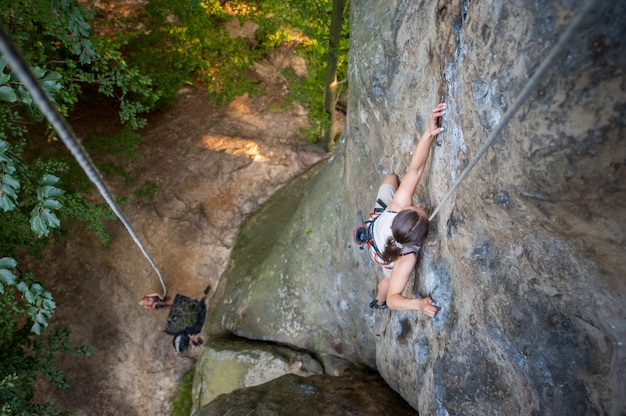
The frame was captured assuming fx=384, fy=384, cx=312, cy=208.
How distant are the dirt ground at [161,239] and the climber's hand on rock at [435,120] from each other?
659cm

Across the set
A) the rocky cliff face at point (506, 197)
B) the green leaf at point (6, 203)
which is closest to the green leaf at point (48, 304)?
the green leaf at point (6, 203)

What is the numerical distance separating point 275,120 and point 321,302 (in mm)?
5788

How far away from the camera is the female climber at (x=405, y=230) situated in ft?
10.8

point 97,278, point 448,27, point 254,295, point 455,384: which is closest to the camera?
point 448,27

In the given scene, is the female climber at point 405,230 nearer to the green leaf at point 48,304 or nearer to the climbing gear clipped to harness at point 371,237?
the climbing gear clipped to harness at point 371,237

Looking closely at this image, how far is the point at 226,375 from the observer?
7.13m

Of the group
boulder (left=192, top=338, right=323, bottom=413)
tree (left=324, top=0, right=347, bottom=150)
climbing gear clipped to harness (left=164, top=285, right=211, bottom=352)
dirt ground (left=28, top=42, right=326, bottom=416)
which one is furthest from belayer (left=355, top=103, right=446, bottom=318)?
dirt ground (left=28, top=42, right=326, bottom=416)

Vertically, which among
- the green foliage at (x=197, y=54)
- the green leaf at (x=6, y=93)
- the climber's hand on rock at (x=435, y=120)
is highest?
the green foliage at (x=197, y=54)

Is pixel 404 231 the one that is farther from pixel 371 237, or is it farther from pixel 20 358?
pixel 20 358

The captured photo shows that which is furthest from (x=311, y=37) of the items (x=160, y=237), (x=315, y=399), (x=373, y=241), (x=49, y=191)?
(x=315, y=399)

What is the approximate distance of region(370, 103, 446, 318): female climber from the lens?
3305 mm

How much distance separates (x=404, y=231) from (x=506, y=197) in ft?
3.29

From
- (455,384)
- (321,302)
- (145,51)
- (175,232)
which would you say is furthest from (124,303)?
(455,384)

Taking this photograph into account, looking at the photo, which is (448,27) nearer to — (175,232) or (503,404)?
(503,404)
